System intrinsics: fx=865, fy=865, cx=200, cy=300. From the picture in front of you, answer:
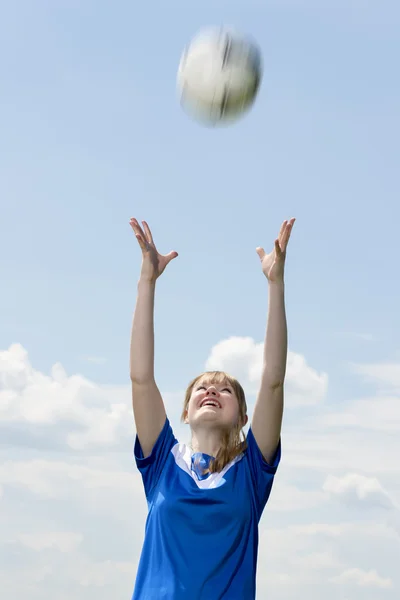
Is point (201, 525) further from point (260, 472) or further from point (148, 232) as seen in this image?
point (148, 232)

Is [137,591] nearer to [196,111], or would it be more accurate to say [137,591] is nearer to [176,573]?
[176,573]

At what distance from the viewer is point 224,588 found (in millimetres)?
6969

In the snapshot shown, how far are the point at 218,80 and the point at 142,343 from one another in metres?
3.39

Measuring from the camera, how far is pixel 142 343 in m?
7.79

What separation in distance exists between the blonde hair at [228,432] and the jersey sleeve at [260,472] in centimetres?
13

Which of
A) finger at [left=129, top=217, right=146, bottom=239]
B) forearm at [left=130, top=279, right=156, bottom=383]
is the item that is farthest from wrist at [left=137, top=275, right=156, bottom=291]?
finger at [left=129, top=217, right=146, bottom=239]

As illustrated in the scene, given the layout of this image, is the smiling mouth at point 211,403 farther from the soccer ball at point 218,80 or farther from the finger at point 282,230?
the soccer ball at point 218,80

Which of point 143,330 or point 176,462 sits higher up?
point 143,330

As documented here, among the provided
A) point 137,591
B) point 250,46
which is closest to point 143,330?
point 137,591

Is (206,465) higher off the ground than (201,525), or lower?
higher

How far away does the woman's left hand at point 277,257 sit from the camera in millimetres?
7992

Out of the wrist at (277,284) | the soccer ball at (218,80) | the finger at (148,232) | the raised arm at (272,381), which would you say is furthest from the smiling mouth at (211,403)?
the soccer ball at (218,80)

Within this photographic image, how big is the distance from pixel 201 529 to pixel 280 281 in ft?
7.68

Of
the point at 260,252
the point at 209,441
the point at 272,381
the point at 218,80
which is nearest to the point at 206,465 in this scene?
the point at 209,441
